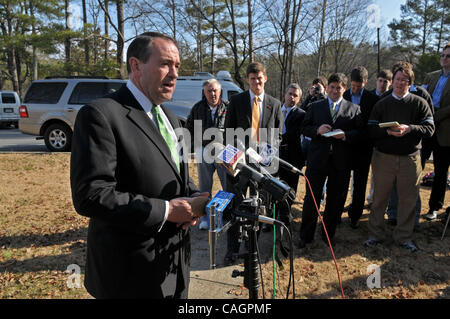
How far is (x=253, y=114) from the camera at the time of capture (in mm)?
3799

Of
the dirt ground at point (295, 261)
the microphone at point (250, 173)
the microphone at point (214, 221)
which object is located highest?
the microphone at point (250, 173)

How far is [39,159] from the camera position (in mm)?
8508

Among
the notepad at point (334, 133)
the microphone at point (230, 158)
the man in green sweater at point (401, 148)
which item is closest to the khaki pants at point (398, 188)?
the man in green sweater at point (401, 148)

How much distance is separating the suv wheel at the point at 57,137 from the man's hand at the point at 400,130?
375 inches

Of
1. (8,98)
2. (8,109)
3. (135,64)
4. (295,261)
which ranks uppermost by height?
(8,98)

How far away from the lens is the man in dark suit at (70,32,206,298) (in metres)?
1.29

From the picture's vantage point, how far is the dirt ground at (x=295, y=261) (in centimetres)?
318

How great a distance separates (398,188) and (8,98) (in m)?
21.1

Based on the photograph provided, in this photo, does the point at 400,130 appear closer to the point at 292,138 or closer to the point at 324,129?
the point at 324,129

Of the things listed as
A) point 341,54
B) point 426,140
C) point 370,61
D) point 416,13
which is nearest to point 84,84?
point 426,140

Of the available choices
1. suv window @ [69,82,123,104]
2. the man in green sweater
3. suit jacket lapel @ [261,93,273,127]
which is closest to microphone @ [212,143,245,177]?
suit jacket lapel @ [261,93,273,127]

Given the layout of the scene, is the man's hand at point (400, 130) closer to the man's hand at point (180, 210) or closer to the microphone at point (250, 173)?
the microphone at point (250, 173)

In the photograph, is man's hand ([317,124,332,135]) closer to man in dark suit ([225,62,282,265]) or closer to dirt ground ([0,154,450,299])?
man in dark suit ([225,62,282,265])

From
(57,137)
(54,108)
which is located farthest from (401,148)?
(54,108)
